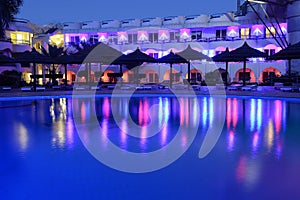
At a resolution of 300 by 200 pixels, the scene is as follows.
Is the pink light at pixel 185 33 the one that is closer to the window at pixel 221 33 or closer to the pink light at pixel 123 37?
the window at pixel 221 33

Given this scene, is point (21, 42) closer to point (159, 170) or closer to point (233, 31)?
point (233, 31)

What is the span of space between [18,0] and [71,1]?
266ft

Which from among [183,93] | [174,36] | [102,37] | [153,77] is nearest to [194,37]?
[174,36]

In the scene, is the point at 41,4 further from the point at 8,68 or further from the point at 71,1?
the point at 8,68

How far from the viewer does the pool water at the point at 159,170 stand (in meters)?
5.17

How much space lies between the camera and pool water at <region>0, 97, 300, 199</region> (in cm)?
517

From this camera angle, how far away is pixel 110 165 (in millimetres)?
6539

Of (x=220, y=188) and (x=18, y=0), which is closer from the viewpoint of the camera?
(x=220, y=188)

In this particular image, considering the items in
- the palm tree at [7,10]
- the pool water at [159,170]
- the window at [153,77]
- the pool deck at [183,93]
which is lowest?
the pool water at [159,170]

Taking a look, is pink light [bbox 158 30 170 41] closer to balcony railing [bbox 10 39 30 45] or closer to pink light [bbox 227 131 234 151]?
balcony railing [bbox 10 39 30 45]

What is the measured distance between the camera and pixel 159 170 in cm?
625

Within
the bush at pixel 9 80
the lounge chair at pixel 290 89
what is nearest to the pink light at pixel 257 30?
the lounge chair at pixel 290 89

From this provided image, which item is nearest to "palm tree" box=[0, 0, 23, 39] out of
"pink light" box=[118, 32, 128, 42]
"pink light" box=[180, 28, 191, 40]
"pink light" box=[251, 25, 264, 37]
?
"pink light" box=[118, 32, 128, 42]

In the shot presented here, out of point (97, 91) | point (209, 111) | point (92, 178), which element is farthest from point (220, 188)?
point (97, 91)
